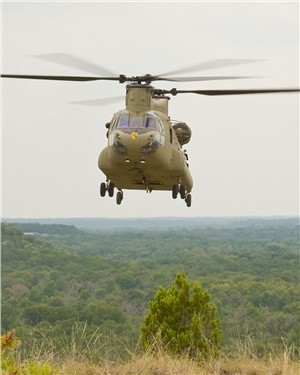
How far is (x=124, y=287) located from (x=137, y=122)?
292 ft

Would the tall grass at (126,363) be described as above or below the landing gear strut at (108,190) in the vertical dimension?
below

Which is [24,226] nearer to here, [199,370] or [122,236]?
[122,236]

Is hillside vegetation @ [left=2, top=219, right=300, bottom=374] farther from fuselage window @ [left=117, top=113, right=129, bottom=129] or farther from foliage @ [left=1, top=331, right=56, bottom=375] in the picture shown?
foliage @ [left=1, top=331, right=56, bottom=375]

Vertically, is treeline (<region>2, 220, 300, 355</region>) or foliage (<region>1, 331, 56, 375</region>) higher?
foliage (<region>1, 331, 56, 375</region>)

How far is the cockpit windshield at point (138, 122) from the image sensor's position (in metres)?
14.5

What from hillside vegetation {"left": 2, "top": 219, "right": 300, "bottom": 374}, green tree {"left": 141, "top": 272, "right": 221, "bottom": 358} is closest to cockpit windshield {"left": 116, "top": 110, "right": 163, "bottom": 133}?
green tree {"left": 141, "top": 272, "right": 221, "bottom": 358}

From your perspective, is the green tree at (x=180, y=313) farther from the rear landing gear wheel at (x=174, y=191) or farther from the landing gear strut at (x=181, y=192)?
the rear landing gear wheel at (x=174, y=191)

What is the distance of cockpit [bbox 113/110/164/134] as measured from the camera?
14.4 m

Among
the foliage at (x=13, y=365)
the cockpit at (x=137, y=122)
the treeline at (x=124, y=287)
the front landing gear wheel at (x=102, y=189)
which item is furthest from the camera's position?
the treeline at (x=124, y=287)

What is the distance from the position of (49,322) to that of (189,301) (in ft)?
146

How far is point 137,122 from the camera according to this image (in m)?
14.7

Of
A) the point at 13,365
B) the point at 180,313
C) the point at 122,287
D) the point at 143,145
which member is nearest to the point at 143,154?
the point at 143,145

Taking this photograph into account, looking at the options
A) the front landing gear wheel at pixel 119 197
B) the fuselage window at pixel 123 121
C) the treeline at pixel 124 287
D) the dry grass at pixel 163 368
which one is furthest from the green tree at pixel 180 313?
the treeline at pixel 124 287

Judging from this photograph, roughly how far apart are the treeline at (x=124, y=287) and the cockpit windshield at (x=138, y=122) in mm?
35989
